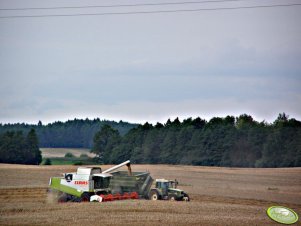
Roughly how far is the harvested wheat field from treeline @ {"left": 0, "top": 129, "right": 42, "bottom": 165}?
24.5 meters

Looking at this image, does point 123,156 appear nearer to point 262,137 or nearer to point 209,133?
point 209,133

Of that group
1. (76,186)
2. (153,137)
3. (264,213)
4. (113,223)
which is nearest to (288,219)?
(264,213)

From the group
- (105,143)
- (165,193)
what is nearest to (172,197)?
(165,193)

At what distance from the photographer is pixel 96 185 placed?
40125 mm

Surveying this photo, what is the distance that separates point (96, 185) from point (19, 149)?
64563mm

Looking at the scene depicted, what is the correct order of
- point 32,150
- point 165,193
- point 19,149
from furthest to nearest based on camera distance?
point 32,150, point 19,149, point 165,193

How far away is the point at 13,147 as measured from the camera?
332 feet

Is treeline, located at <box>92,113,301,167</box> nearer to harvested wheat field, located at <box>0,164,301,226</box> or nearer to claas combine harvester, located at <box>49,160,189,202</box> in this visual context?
harvested wheat field, located at <box>0,164,301,226</box>

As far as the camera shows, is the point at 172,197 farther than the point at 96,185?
Yes

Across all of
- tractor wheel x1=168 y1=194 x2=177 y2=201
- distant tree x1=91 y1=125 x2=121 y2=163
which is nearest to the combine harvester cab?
tractor wheel x1=168 y1=194 x2=177 y2=201

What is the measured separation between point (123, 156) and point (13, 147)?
19036 millimetres

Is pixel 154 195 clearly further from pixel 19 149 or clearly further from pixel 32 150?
pixel 32 150

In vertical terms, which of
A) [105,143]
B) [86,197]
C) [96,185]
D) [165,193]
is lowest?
[86,197]

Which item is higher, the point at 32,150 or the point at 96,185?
the point at 32,150
